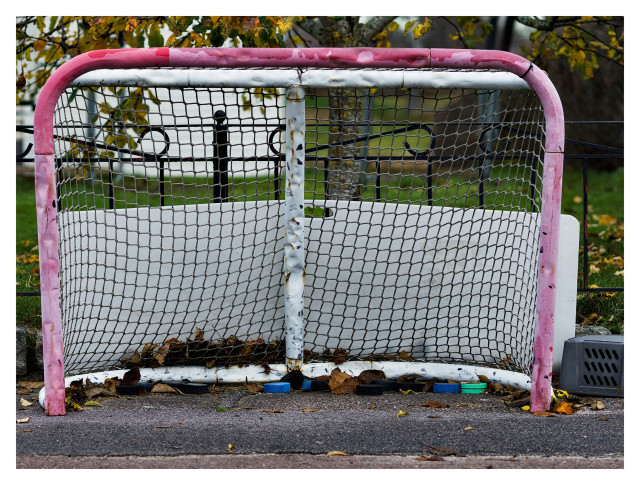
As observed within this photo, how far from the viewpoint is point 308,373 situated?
470 cm

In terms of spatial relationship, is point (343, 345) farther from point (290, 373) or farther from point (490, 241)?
point (490, 241)

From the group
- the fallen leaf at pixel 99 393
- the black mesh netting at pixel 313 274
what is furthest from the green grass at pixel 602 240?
the fallen leaf at pixel 99 393

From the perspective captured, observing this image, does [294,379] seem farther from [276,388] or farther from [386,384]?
[386,384]

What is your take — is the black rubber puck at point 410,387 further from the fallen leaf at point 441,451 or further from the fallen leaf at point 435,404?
the fallen leaf at point 441,451

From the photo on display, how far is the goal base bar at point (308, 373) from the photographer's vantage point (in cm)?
467

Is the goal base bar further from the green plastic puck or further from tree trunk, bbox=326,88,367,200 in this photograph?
tree trunk, bbox=326,88,367,200

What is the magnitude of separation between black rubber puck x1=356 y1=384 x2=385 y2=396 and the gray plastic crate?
1.11 meters

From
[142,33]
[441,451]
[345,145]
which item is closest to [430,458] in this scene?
[441,451]

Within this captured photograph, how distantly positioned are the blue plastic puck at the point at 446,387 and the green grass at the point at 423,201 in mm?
1197

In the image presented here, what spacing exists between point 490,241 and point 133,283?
2295mm

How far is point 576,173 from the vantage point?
14.8m

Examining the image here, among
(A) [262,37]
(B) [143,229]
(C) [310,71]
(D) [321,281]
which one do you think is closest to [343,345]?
(D) [321,281]

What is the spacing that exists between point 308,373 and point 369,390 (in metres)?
0.39

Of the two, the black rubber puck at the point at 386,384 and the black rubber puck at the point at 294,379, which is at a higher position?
the black rubber puck at the point at 294,379
